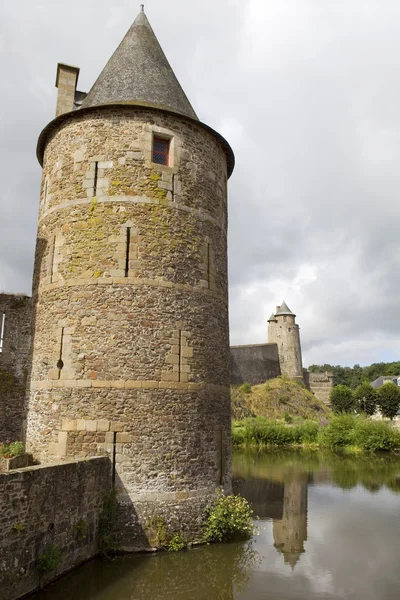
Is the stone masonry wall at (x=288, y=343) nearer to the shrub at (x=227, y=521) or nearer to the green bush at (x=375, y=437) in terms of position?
the green bush at (x=375, y=437)

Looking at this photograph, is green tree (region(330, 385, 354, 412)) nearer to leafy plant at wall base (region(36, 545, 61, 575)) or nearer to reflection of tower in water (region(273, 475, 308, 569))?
reflection of tower in water (region(273, 475, 308, 569))

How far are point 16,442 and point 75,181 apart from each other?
553cm

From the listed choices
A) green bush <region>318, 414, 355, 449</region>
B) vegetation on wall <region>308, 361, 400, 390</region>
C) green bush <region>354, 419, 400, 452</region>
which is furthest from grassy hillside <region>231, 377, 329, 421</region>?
vegetation on wall <region>308, 361, 400, 390</region>

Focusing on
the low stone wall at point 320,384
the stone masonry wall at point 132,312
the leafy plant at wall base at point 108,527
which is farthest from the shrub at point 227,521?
the low stone wall at point 320,384

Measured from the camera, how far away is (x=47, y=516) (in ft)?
23.2

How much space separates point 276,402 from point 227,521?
113ft

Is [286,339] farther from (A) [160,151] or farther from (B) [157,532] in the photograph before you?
(B) [157,532]

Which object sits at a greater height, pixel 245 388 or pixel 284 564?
pixel 245 388

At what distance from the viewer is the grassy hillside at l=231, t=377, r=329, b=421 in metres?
41.0

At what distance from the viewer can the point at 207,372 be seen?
9.98 meters

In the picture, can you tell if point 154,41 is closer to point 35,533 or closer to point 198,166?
point 198,166

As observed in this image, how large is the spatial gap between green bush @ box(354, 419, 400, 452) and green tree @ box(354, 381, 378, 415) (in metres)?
14.8

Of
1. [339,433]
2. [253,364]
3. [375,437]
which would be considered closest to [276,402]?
[253,364]

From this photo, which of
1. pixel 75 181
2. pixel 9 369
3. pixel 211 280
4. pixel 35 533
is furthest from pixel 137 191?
pixel 35 533
